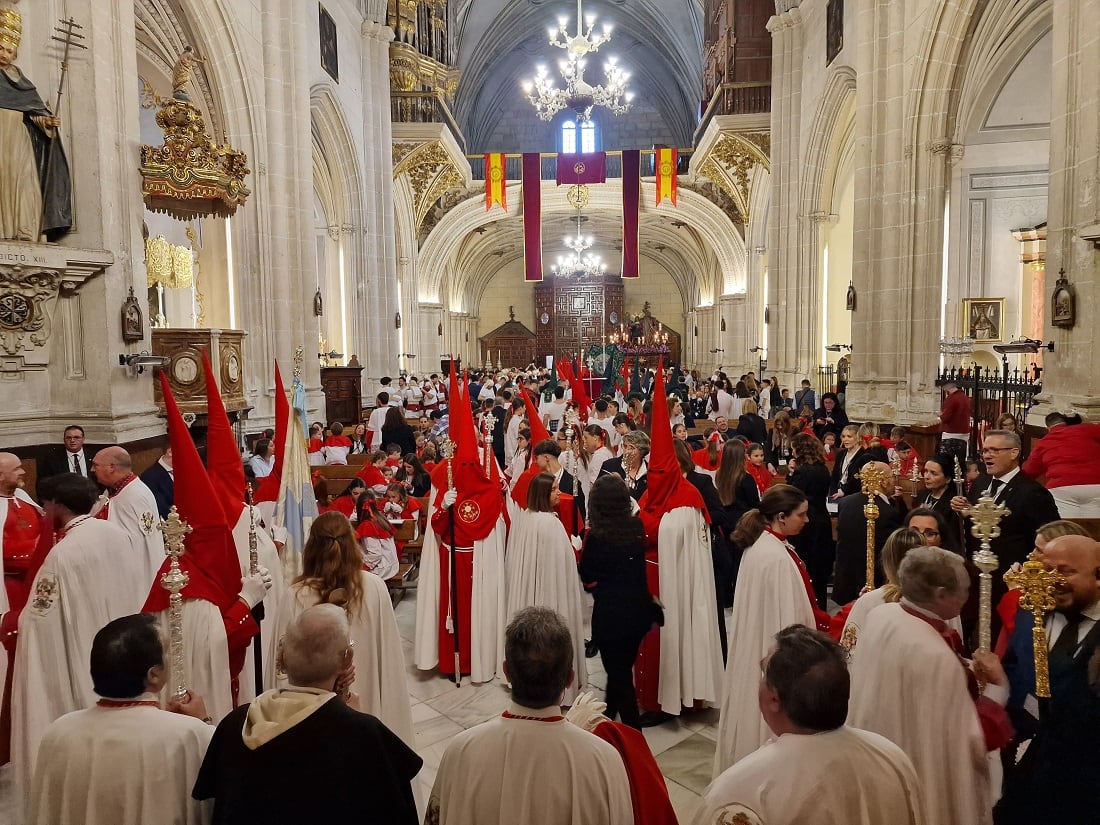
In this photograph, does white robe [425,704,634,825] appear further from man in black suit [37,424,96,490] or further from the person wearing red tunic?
man in black suit [37,424,96,490]

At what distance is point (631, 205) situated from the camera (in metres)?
25.0

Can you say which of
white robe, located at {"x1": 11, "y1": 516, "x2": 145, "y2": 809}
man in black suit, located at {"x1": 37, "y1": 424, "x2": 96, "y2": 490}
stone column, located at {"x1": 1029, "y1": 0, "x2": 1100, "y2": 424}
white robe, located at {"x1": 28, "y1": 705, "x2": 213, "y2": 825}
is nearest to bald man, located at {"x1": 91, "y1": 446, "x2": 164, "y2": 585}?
white robe, located at {"x1": 11, "y1": 516, "x2": 145, "y2": 809}

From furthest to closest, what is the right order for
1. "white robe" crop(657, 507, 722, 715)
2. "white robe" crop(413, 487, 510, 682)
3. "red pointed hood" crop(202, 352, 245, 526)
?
"white robe" crop(413, 487, 510, 682)
"white robe" crop(657, 507, 722, 715)
"red pointed hood" crop(202, 352, 245, 526)

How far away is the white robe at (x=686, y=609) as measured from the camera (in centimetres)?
452

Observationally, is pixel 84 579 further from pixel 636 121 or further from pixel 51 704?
pixel 636 121

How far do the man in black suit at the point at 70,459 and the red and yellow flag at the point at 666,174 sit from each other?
Result: 20753mm

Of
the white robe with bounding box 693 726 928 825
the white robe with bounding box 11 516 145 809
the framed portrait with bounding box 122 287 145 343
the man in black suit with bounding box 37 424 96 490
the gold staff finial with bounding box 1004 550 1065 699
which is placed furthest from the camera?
the framed portrait with bounding box 122 287 145 343

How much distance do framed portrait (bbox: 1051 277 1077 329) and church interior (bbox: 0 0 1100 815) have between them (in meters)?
0.02

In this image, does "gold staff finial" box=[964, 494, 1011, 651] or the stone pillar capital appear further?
the stone pillar capital

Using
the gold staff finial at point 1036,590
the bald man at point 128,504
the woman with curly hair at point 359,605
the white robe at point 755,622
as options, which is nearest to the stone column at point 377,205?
the bald man at point 128,504

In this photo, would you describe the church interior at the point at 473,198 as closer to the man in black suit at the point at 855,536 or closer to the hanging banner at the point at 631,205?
the hanging banner at the point at 631,205

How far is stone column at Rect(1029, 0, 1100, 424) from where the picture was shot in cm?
651

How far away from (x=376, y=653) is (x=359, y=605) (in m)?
0.24

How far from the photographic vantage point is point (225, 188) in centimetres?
871
